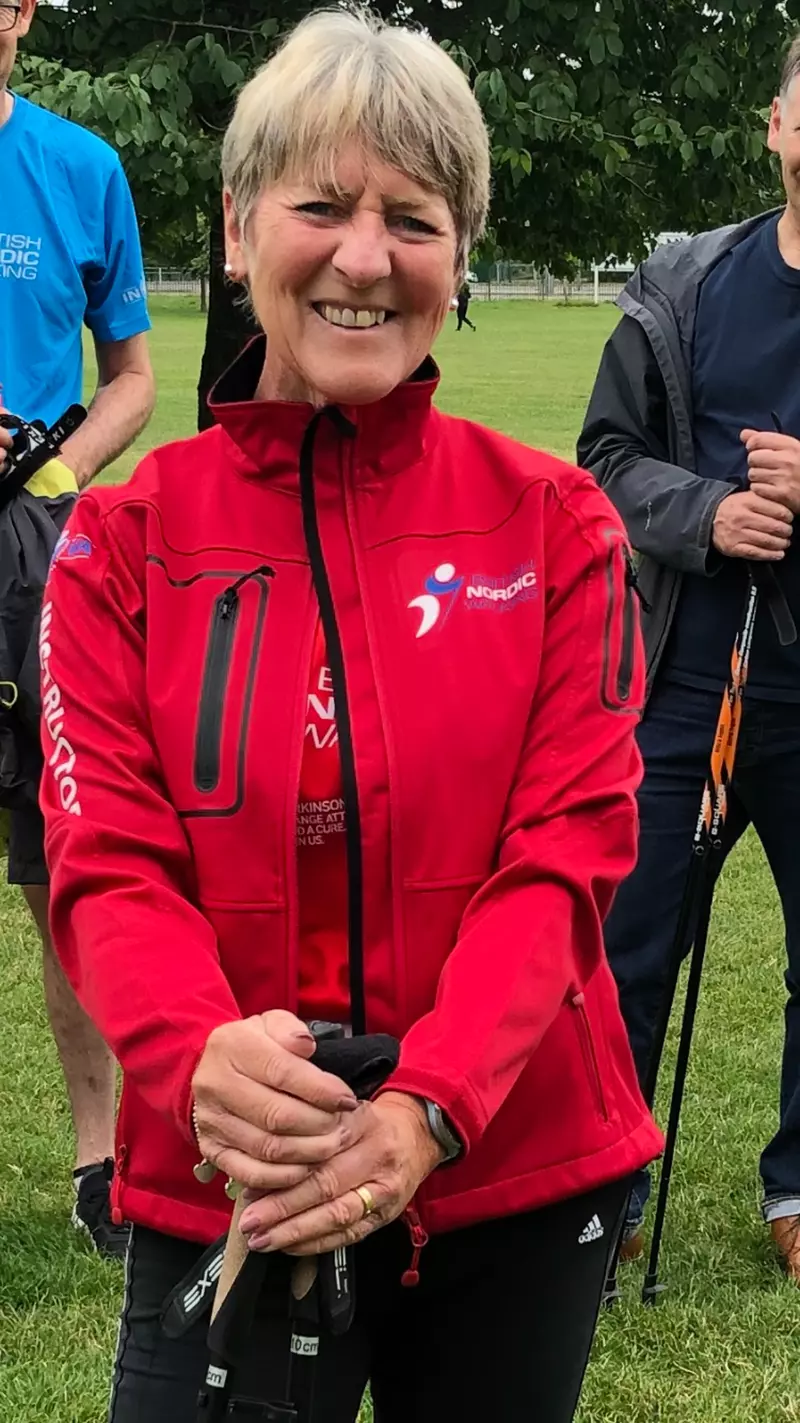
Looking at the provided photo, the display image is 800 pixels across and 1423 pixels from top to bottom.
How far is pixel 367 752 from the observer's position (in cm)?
194

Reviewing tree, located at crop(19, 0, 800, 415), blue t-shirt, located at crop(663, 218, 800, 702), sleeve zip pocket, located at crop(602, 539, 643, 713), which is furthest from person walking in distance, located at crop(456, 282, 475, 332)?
tree, located at crop(19, 0, 800, 415)

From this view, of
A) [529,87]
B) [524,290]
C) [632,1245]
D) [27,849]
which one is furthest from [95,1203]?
[524,290]

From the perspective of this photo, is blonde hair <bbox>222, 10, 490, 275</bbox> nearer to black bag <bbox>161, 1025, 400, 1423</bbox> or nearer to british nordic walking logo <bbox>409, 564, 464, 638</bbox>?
british nordic walking logo <bbox>409, 564, 464, 638</bbox>

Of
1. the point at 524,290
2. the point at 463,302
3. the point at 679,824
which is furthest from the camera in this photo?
the point at 524,290

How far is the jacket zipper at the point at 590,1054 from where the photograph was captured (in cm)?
207

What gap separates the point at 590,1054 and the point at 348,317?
2.98ft

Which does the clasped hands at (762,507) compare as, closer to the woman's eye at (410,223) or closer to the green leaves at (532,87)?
the woman's eye at (410,223)

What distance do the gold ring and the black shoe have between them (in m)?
2.52

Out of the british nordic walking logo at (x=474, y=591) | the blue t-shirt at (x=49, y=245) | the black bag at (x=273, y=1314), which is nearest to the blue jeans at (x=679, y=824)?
the blue t-shirt at (x=49, y=245)

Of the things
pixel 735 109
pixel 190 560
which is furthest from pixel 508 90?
pixel 190 560

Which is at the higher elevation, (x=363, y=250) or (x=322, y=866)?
(x=363, y=250)

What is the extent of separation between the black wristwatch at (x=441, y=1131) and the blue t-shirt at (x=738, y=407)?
2.26 meters

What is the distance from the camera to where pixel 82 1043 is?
413 centimetres

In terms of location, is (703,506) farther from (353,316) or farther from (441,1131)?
(441,1131)
